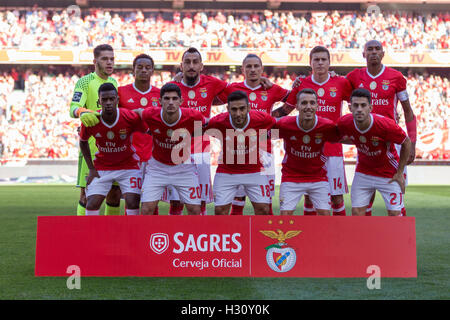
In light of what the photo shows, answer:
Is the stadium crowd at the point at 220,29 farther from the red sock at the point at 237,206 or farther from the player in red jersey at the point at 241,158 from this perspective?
the player in red jersey at the point at 241,158

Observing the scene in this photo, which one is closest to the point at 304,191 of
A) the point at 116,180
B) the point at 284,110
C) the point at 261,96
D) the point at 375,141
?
the point at 375,141

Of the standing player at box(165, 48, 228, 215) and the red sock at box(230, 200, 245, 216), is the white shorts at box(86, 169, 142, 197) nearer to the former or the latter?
the standing player at box(165, 48, 228, 215)

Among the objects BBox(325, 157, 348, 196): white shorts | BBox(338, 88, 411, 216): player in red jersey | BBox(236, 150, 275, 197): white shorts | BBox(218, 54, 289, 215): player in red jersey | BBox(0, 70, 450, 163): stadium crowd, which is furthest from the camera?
BBox(0, 70, 450, 163): stadium crowd

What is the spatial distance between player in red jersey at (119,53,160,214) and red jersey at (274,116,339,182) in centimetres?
142

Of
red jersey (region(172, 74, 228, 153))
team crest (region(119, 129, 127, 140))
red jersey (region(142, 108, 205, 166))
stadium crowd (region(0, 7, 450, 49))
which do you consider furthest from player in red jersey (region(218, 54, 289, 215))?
stadium crowd (region(0, 7, 450, 49))

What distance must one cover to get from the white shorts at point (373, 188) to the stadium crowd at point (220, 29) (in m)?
18.7

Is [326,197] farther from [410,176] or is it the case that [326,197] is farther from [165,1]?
[165,1]

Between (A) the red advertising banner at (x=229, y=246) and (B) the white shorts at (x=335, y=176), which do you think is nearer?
(A) the red advertising banner at (x=229, y=246)

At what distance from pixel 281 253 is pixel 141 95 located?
257cm

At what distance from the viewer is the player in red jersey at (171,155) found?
533cm

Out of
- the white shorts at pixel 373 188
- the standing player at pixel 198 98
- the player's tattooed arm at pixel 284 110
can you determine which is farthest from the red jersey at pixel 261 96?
the white shorts at pixel 373 188

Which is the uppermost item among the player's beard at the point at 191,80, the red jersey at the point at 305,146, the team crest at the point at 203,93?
the player's beard at the point at 191,80

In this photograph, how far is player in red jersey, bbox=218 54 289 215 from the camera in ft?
19.3

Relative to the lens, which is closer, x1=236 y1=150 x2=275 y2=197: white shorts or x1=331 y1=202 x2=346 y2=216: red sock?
x1=236 y1=150 x2=275 y2=197: white shorts
